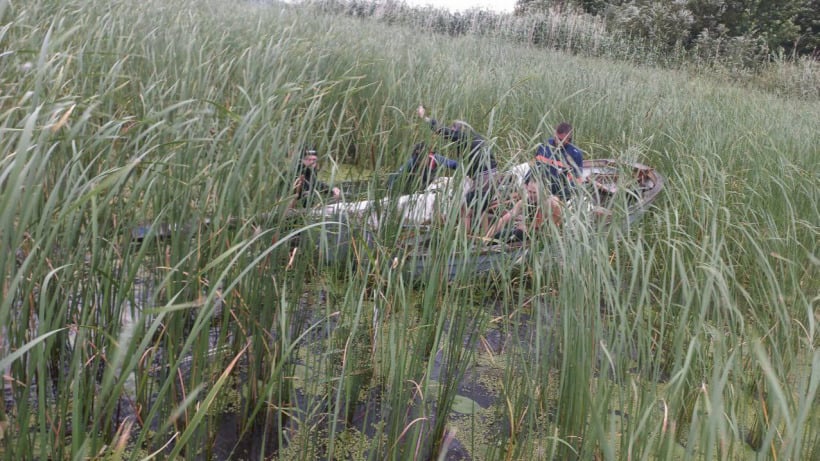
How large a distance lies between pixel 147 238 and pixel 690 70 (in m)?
11.4

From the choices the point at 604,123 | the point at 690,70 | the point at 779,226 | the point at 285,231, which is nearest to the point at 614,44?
the point at 690,70

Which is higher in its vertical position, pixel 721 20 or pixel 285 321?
pixel 721 20

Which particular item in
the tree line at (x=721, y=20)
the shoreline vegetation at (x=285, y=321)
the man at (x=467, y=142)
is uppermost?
the tree line at (x=721, y=20)

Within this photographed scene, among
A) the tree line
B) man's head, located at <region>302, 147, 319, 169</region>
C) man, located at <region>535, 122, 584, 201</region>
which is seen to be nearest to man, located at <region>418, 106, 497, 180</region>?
man, located at <region>535, 122, 584, 201</region>

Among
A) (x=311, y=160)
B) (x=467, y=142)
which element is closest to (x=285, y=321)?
(x=311, y=160)

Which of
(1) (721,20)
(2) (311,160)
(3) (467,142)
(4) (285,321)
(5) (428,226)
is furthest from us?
(1) (721,20)

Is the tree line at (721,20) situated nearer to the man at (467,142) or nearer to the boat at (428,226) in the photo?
the man at (467,142)

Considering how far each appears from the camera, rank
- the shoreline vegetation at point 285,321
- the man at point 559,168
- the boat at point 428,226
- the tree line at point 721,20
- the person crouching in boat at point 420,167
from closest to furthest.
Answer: the shoreline vegetation at point 285,321, the boat at point 428,226, the man at point 559,168, the person crouching in boat at point 420,167, the tree line at point 721,20

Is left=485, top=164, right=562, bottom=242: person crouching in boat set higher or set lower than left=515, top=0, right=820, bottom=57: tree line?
lower

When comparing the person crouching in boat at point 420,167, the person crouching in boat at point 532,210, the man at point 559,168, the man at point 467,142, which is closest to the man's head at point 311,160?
the person crouching in boat at point 420,167

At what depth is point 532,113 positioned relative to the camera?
525 centimetres

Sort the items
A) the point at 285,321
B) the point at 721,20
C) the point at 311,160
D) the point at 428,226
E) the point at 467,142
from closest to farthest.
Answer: the point at 285,321 < the point at 428,226 < the point at 311,160 < the point at 467,142 < the point at 721,20

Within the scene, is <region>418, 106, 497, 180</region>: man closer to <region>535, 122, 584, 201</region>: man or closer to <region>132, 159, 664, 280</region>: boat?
<region>132, 159, 664, 280</region>: boat

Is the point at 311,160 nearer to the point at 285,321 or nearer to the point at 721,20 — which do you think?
the point at 285,321
